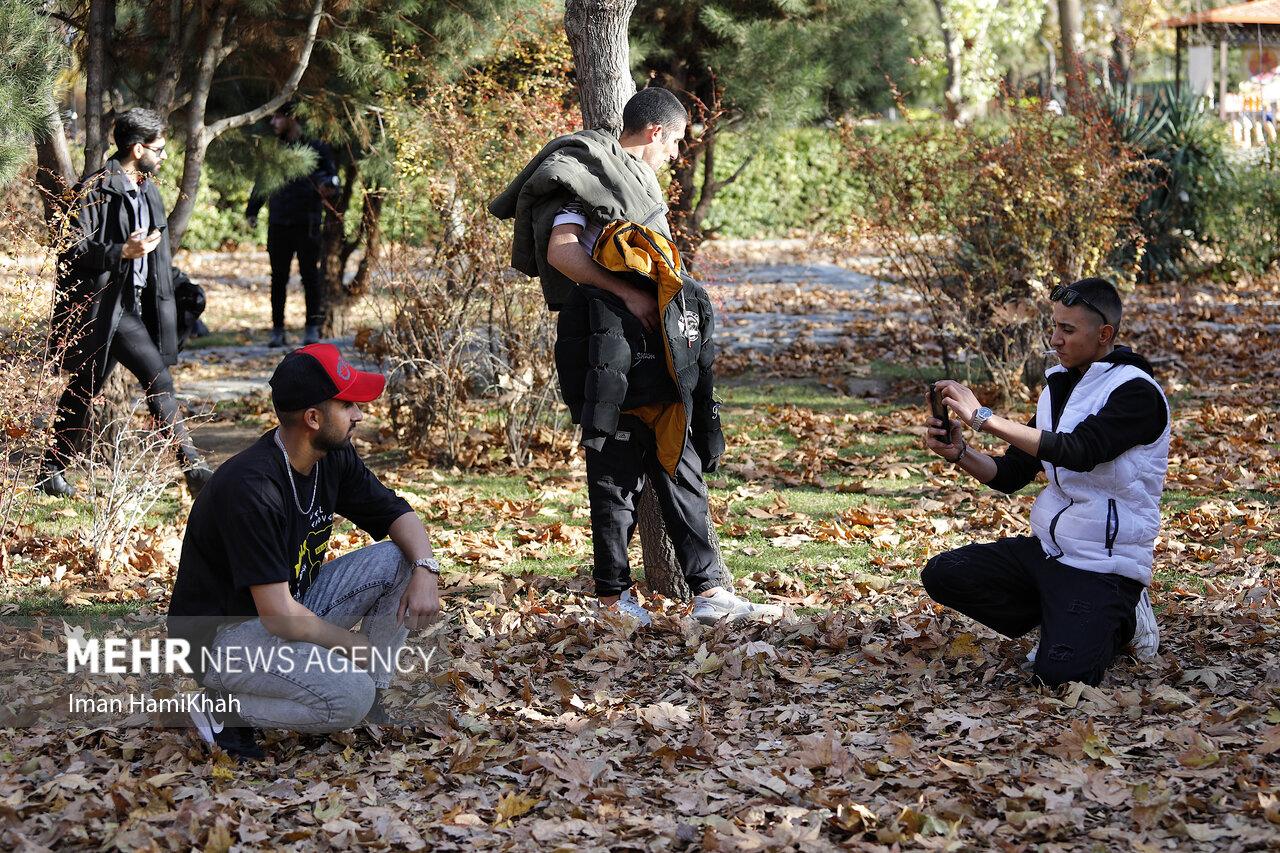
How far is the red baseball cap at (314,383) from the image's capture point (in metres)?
3.42

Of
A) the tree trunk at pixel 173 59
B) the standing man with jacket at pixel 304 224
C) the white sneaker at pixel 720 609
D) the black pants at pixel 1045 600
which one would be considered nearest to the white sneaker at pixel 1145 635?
the black pants at pixel 1045 600

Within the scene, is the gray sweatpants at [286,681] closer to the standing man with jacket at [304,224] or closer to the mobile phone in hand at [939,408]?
the mobile phone in hand at [939,408]

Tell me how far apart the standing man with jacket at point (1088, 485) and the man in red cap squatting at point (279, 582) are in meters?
1.96

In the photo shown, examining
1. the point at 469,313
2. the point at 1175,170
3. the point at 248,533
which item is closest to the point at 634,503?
the point at 248,533

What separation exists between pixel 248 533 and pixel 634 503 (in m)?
1.76

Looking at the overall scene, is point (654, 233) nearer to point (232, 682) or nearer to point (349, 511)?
point (349, 511)

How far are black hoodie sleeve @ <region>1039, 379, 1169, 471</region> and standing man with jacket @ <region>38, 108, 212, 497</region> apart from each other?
4.29 m

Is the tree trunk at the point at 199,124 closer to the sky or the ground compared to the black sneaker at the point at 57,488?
closer to the sky

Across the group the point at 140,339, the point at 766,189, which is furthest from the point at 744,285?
the point at 140,339

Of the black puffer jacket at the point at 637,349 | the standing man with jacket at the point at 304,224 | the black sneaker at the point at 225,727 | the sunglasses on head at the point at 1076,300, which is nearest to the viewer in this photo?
the black sneaker at the point at 225,727

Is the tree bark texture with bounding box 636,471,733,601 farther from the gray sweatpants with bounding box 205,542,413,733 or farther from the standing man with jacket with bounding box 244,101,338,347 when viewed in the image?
the standing man with jacket with bounding box 244,101,338,347

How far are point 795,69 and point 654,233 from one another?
23.6 feet

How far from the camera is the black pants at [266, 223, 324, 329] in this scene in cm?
1088

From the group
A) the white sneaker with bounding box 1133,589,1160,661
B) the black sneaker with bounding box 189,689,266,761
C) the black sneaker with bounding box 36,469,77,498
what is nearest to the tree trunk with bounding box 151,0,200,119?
the black sneaker with bounding box 36,469,77,498
